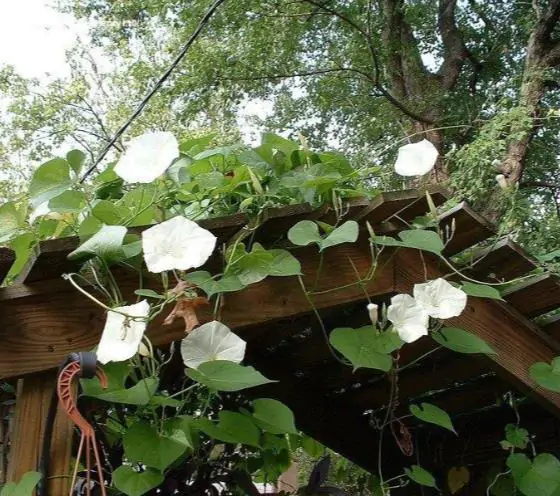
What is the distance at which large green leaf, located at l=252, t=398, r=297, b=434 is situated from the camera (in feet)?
3.41

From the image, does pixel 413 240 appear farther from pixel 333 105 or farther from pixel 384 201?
pixel 333 105

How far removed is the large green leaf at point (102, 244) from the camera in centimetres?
88

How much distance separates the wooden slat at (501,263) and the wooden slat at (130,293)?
0.19 meters

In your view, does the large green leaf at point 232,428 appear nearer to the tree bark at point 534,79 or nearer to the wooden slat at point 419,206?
the wooden slat at point 419,206

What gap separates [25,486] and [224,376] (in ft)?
0.89

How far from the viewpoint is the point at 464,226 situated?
3.95ft

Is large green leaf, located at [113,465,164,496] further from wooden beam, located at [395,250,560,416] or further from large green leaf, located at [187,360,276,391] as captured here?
wooden beam, located at [395,250,560,416]

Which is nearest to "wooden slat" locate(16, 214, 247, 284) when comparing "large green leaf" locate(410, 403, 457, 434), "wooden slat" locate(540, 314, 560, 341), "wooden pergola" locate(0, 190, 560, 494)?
"wooden pergola" locate(0, 190, 560, 494)

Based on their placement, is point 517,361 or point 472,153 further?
point 472,153

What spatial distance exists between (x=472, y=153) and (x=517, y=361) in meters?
3.12

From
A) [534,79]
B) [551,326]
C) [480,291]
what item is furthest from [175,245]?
[534,79]

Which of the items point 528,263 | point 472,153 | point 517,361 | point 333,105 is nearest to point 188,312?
point 528,263

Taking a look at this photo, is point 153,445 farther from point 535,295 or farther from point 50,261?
point 535,295

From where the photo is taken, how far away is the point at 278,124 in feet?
24.6
